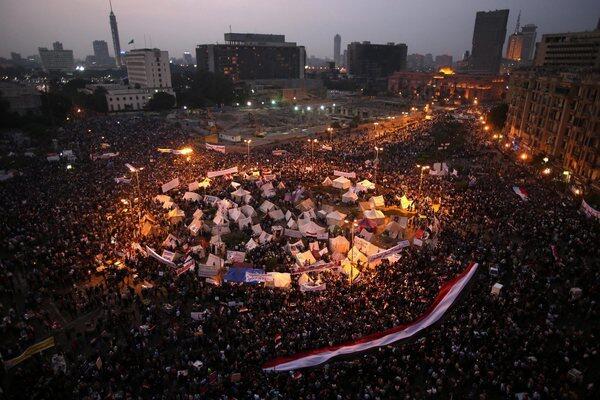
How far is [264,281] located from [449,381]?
30.6 feet

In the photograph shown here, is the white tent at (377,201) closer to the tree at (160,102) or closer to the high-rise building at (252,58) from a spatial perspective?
the tree at (160,102)

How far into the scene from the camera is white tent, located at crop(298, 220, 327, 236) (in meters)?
24.3

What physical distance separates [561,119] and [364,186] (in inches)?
908

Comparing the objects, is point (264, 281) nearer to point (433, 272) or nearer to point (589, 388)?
point (433, 272)

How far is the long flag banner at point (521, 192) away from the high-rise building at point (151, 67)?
3728 inches

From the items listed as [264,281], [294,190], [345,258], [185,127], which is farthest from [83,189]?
[185,127]

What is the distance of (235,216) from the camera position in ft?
87.4

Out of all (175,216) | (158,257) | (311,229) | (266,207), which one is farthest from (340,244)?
(175,216)

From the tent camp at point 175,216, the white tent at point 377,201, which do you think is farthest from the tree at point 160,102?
the white tent at point 377,201

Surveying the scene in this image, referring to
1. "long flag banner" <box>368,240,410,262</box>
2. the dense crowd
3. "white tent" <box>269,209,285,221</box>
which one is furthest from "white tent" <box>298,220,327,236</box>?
"long flag banner" <box>368,240,410,262</box>

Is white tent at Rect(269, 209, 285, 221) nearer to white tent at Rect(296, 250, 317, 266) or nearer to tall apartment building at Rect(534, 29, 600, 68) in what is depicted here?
white tent at Rect(296, 250, 317, 266)

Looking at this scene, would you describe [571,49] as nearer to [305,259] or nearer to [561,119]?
[561,119]

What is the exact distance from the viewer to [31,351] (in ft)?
46.1

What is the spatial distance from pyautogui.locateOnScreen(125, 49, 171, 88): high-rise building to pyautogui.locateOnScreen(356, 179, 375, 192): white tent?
283ft
